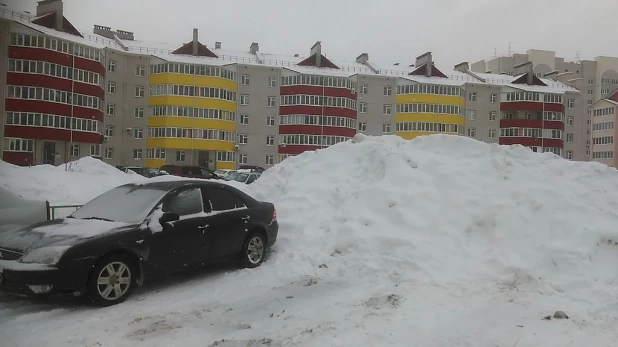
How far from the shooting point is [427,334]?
5152mm

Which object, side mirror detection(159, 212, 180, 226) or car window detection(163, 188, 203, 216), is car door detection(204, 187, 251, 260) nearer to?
car window detection(163, 188, 203, 216)

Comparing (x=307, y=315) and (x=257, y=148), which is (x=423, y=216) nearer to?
(x=307, y=315)

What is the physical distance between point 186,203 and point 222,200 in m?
0.74

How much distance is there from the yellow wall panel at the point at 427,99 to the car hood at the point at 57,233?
5643 centimetres

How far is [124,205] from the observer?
7297mm

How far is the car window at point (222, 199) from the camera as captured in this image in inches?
311

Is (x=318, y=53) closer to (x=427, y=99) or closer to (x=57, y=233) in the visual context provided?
(x=427, y=99)

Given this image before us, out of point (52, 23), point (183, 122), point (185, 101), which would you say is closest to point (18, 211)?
point (52, 23)

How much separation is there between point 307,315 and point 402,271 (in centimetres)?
178

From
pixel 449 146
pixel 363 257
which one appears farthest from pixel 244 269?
pixel 449 146

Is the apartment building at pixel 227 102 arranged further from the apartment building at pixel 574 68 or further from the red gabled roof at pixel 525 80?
the apartment building at pixel 574 68

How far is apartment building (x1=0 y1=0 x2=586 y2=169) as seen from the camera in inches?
1662

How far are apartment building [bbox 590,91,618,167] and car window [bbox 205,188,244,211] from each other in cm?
7713

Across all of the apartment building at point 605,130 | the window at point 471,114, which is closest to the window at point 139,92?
the window at point 471,114
